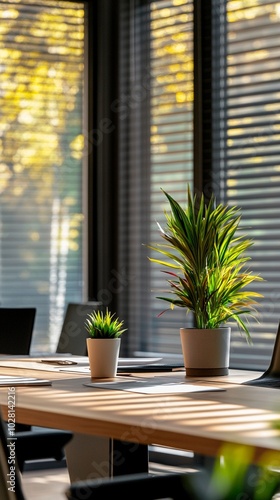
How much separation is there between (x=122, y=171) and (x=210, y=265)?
9.04 ft

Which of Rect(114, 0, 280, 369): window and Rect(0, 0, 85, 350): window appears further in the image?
Rect(0, 0, 85, 350): window

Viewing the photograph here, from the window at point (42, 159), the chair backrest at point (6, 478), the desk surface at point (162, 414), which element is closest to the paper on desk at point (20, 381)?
the desk surface at point (162, 414)

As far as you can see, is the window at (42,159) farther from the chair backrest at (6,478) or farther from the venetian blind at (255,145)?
the chair backrest at (6,478)

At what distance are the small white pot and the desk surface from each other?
0.48ft

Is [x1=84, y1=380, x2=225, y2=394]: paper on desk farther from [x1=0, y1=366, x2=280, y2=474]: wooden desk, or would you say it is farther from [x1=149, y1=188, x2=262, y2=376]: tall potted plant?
[x1=149, y1=188, x2=262, y2=376]: tall potted plant

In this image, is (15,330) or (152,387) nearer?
(152,387)

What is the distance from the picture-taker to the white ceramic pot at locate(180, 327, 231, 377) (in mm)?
2441

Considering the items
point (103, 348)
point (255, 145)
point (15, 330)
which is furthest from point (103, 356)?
point (255, 145)

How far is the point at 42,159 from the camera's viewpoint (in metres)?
5.09

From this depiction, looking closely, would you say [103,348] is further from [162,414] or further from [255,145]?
[255,145]

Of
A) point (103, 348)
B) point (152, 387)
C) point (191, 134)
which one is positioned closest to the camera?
point (152, 387)

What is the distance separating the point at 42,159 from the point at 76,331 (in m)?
1.76

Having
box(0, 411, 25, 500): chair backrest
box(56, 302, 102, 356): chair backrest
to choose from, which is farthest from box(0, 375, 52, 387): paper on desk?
box(56, 302, 102, 356): chair backrest

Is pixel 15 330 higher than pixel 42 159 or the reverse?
the reverse
